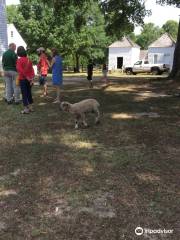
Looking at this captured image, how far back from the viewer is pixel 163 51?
58219mm

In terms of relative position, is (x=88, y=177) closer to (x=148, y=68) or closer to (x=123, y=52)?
(x=148, y=68)

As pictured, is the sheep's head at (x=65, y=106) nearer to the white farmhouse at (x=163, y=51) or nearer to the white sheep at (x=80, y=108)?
the white sheep at (x=80, y=108)

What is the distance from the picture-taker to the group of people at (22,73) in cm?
1076

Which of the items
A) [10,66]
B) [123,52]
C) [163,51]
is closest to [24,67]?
[10,66]

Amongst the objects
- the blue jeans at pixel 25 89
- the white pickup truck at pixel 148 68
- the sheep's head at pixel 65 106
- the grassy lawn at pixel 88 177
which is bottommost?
the grassy lawn at pixel 88 177

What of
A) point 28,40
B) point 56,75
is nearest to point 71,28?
point 28,40

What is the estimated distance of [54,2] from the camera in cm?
2233

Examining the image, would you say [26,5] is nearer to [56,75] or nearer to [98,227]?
[56,75]

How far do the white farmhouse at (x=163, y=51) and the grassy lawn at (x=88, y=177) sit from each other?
48264mm

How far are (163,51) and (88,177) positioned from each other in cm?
5438

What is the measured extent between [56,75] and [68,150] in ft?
17.4

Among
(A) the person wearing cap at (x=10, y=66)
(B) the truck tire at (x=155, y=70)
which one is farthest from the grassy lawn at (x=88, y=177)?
(B) the truck tire at (x=155, y=70)

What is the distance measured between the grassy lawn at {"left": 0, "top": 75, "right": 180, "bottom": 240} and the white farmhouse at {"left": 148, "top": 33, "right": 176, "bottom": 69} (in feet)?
158

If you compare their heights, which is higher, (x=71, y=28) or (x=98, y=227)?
(x=71, y=28)
